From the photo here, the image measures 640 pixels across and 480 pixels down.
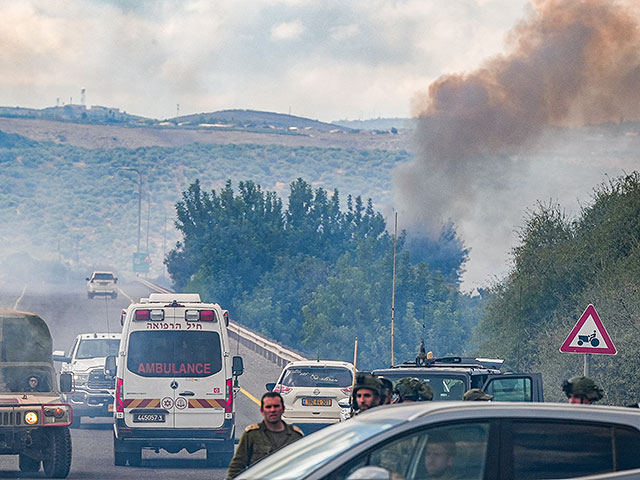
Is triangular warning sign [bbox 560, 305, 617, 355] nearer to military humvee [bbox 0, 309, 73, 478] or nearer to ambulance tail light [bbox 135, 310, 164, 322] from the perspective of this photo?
ambulance tail light [bbox 135, 310, 164, 322]

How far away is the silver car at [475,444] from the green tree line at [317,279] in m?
60.5

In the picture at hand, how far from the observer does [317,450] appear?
6891 mm

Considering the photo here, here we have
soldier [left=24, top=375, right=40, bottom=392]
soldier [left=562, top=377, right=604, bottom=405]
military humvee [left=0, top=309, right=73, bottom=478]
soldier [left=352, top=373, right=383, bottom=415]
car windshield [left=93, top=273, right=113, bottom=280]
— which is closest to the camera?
soldier [left=352, top=373, right=383, bottom=415]

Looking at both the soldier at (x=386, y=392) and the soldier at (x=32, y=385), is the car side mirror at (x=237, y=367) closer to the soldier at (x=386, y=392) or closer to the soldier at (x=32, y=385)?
the soldier at (x=32, y=385)

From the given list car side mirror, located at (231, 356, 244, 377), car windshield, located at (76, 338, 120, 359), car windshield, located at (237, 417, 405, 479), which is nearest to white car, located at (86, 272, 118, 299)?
car windshield, located at (76, 338, 120, 359)

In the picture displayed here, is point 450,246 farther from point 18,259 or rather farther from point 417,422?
point 417,422

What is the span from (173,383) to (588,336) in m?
5.72

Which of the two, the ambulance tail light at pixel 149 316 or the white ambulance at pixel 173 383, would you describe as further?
the ambulance tail light at pixel 149 316

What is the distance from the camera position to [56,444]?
16.2 metres

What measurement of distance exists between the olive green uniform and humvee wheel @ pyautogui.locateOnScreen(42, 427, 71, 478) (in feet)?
23.5

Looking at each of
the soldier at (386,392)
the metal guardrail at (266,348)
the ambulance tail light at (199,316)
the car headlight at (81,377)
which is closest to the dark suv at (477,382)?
the soldier at (386,392)

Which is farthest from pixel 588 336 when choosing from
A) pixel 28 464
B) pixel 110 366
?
pixel 28 464

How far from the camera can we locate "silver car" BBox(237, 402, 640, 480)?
21.8 feet

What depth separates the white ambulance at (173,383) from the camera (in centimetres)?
1827
